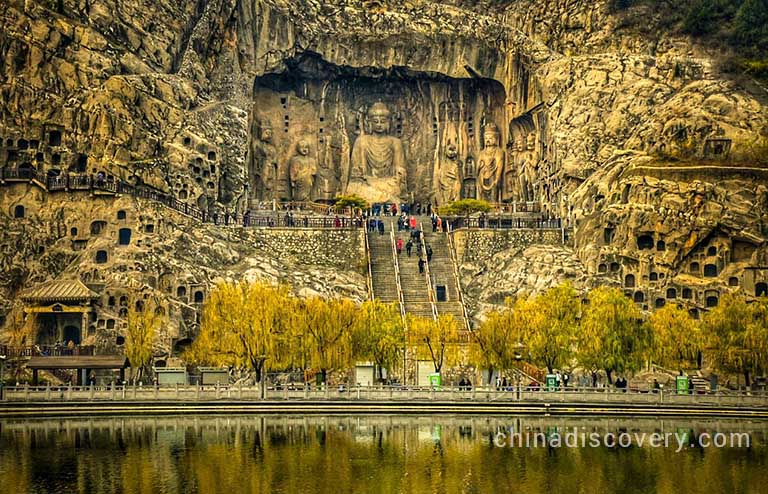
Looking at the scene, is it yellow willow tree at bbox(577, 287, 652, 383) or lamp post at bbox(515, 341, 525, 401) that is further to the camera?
lamp post at bbox(515, 341, 525, 401)

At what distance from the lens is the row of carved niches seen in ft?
364

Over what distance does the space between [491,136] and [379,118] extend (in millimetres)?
8675

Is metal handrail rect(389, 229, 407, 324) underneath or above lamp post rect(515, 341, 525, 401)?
above

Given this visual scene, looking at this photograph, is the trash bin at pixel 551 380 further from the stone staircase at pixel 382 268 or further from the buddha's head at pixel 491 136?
the buddha's head at pixel 491 136

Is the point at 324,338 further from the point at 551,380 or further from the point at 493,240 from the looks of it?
the point at 493,240

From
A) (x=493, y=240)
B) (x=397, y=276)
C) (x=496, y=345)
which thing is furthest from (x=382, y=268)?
(x=496, y=345)

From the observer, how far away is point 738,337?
262ft

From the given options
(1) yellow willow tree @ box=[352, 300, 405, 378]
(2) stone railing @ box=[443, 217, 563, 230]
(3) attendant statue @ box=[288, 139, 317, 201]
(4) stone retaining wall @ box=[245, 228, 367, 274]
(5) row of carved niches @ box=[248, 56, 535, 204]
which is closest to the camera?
(1) yellow willow tree @ box=[352, 300, 405, 378]

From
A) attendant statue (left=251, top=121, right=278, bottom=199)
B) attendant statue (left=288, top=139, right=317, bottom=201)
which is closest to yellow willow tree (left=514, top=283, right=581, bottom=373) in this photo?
attendant statue (left=288, top=139, right=317, bottom=201)

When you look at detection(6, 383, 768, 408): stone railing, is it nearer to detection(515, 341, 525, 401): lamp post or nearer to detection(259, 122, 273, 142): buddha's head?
detection(515, 341, 525, 401): lamp post

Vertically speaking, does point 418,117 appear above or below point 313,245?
above

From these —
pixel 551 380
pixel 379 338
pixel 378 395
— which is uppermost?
pixel 379 338

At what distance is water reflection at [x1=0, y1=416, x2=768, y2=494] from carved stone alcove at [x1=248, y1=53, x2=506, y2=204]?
40.3m

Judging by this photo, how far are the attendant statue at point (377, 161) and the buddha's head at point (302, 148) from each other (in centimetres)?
403
